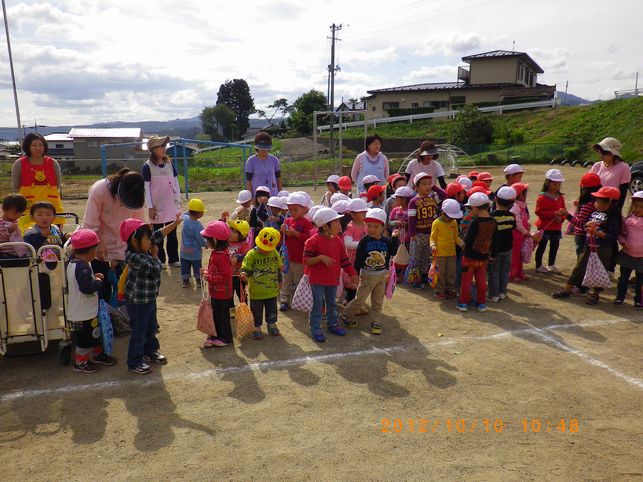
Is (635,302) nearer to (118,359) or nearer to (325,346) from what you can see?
(325,346)

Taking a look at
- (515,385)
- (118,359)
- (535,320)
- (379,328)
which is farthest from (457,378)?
(118,359)

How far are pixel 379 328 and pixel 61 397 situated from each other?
3.31 m

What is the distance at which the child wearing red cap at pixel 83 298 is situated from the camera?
4.50 metres

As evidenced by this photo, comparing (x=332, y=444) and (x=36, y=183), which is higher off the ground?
(x=36, y=183)

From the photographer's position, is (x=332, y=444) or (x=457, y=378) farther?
(x=457, y=378)

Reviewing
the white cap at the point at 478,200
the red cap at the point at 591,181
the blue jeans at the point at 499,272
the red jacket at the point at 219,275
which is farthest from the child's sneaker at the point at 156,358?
the red cap at the point at 591,181

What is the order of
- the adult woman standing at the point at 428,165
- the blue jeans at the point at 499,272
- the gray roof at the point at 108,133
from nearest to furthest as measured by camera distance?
the blue jeans at the point at 499,272 → the adult woman standing at the point at 428,165 → the gray roof at the point at 108,133

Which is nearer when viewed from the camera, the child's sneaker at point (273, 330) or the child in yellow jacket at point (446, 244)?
the child's sneaker at point (273, 330)

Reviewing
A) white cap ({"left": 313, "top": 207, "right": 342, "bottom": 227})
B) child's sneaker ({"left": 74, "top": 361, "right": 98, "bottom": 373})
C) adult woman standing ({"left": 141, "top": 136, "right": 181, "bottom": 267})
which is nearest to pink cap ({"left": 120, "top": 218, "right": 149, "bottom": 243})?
child's sneaker ({"left": 74, "top": 361, "right": 98, "bottom": 373})

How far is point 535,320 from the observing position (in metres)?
6.20

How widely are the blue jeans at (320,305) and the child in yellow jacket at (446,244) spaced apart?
181 centimetres

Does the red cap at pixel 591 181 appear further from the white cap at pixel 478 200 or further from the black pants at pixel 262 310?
the black pants at pixel 262 310

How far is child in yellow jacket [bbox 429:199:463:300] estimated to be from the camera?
21.3 feet

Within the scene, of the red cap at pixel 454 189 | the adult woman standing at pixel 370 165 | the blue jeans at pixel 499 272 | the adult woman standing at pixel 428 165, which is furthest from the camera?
the adult woman standing at pixel 370 165
